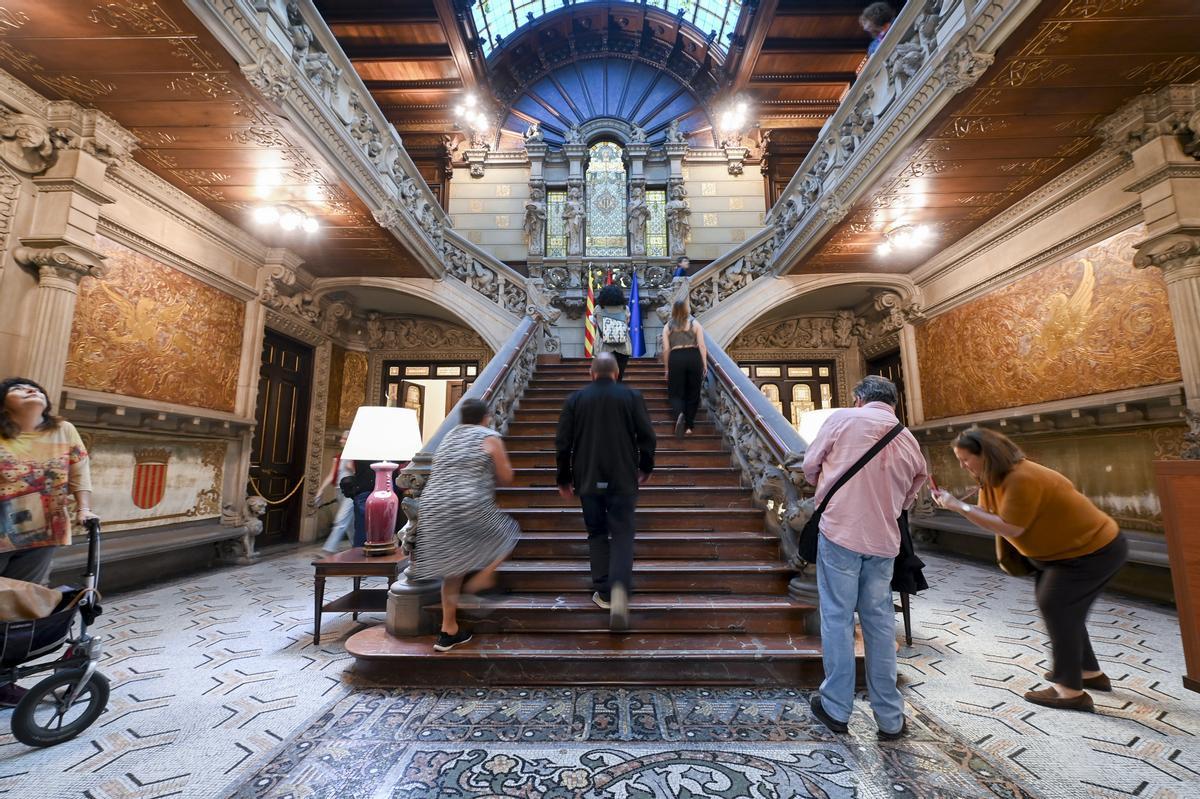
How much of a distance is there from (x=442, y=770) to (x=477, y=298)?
734 cm

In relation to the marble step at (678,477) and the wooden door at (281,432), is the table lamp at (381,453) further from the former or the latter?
→ the wooden door at (281,432)

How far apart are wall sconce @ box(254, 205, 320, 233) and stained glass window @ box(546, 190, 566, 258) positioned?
18.1 ft

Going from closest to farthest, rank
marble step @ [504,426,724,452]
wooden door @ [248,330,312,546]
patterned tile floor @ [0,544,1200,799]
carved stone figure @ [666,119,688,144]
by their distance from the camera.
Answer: patterned tile floor @ [0,544,1200,799], marble step @ [504,426,724,452], wooden door @ [248,330,312,546], carved stone figure @ [666,119,688,144]

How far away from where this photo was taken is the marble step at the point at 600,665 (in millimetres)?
2662

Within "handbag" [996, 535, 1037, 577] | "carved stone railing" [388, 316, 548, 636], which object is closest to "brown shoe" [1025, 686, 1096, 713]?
"handbag" [996, 535, 1037, 577]

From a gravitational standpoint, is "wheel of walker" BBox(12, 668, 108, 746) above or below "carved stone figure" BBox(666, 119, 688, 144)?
below

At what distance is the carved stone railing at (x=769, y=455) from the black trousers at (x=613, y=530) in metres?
1.12

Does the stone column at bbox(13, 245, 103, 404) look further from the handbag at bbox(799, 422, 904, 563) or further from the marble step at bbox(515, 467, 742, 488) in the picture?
the handbag at bbox(799, 422, 904, 563)

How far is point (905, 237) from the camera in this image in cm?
655

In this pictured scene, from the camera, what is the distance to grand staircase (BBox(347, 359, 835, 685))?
268cm

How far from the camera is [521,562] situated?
11.7 ft

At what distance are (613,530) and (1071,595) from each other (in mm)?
2319

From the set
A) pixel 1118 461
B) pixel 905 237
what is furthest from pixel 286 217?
pixel 1118 461

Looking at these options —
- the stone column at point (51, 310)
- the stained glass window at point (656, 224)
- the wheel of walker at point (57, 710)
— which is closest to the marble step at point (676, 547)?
the wheel of walker at point (57, 710)
